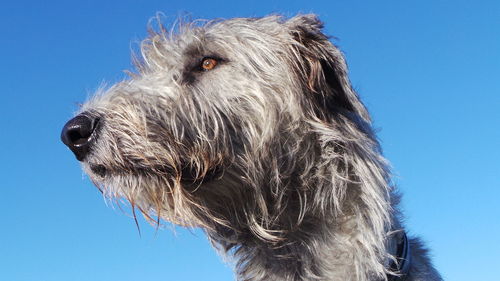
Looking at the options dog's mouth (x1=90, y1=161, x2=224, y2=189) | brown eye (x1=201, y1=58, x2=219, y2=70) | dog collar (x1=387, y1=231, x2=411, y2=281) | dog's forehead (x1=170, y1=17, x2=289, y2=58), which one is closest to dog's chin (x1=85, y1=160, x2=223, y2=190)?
dog's mouth (x1=90, y1=161, x2=224, y2=189)

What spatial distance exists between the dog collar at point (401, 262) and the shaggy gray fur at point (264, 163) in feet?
0.28

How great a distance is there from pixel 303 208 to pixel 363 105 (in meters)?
0.97

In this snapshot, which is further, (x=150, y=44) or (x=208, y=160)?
(x=150, y=44)

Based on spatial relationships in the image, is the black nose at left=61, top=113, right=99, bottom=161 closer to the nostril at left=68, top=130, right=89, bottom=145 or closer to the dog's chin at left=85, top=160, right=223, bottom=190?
the nostril at left=68, top=130, right=89, bottom=145

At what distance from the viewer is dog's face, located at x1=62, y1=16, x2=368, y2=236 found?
5.54 metres

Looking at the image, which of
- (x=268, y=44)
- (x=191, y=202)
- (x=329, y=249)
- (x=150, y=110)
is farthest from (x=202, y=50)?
(x=329, y=249)

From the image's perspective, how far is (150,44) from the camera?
6.89 meters

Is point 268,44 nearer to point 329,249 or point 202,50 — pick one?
point 202,50

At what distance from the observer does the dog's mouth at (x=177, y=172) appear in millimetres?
5547

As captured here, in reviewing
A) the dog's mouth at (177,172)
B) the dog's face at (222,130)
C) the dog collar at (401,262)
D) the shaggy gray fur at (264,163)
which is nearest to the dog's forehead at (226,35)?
the dog's face at (222,130)

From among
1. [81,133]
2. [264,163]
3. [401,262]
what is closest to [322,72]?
[264,163]

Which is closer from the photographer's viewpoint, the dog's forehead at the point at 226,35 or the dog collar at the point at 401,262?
the dog collar at the point at 401,262

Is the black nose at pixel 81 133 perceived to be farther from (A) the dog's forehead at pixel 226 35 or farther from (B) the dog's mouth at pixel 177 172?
(A) the dog's forehead at pixel 226 35

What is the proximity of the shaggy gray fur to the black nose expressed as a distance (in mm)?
61
